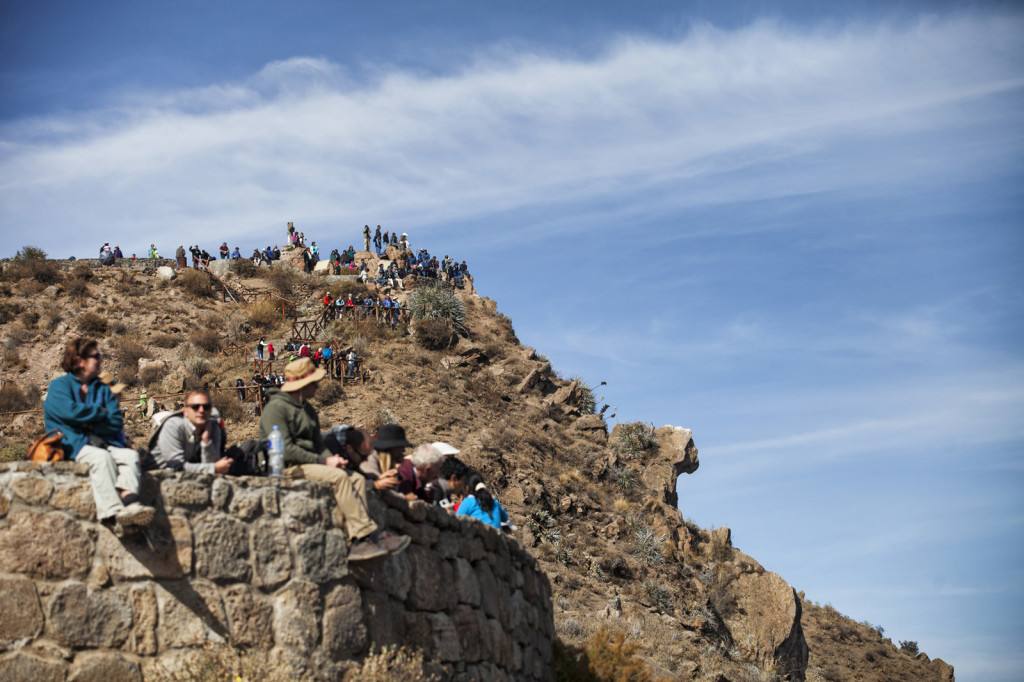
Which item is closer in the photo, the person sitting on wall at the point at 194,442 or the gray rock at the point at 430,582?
the person sitting on wall at the point at 194,442

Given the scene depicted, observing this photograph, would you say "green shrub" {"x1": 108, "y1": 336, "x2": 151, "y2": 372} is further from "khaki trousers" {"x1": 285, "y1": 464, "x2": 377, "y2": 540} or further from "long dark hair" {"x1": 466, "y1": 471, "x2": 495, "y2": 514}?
"khaki trousers" {"x1": 285, "y1": 464, "x2": 377, "y2": 540}

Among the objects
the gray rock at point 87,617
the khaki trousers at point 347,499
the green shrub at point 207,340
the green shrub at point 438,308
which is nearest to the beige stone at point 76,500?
the gray rock at point 87,617

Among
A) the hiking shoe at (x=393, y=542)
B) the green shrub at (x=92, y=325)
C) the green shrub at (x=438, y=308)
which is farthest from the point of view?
the green shrub at (x=438, y=308)

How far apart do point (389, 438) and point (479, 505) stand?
Result: 2408 millimetres

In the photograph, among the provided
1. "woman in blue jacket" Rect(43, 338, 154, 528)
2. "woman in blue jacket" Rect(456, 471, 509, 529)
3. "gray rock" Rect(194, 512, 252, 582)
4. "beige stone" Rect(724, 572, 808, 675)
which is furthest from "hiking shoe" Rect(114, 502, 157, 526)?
"beige stone" Rect(724, 572, 808, 675)

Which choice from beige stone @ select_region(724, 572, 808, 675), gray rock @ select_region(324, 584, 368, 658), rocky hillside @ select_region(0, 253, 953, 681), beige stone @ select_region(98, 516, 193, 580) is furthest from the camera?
beige stone @ select_region(724, 572, 808, 675)

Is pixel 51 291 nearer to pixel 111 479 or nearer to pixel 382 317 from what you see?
pixel 382 317

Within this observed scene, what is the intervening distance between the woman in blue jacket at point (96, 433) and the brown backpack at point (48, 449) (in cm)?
4

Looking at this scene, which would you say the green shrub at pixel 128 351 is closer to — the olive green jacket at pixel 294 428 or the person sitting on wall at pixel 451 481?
the person sitting on wall at pixel 451 481

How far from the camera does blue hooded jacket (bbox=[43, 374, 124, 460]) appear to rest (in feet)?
20.8

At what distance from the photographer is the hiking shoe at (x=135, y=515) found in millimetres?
5918

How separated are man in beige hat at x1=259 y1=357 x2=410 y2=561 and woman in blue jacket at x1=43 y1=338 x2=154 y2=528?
40.0 inches

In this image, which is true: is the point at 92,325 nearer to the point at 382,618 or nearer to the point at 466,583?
the point at 466,583

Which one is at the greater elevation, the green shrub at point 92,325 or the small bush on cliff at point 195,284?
the small bush on cliff at point 195,284
